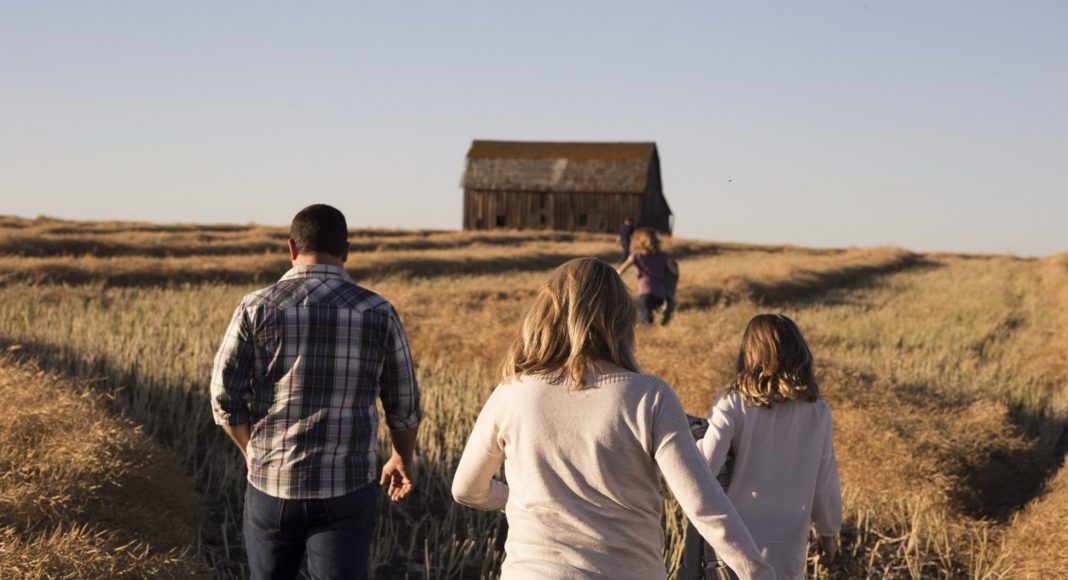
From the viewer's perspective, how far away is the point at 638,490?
2068 mm

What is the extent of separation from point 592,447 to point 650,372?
634 cm

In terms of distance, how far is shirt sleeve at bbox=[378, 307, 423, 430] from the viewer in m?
2.99

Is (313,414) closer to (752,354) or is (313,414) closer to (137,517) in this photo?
(752,354)

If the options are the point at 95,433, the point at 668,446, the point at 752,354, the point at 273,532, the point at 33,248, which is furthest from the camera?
the point at 33,248

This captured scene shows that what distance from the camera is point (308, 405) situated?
287 cm

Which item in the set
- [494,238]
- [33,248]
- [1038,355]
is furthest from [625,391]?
[494,238]

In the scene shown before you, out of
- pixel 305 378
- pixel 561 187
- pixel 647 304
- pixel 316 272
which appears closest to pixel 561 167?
pixel 561 187

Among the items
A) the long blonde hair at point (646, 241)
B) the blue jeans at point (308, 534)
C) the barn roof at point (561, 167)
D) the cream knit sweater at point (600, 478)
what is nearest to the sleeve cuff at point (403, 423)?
the blue jeans at point (308, 534)

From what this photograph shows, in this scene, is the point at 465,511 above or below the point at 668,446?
below

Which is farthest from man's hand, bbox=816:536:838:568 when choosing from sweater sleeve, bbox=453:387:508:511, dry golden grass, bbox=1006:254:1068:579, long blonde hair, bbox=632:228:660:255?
long blonde hair, bbox=632:228:660:255

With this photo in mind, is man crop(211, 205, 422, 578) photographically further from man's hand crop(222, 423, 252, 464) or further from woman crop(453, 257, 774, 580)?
woman crop(453, 257, 774, 580)

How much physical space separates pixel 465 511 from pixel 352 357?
2781 millimetres

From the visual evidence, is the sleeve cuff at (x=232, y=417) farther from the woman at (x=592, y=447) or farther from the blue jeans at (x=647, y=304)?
the blue jeans at (x=647, y=304)

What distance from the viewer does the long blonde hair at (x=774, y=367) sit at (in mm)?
2980
